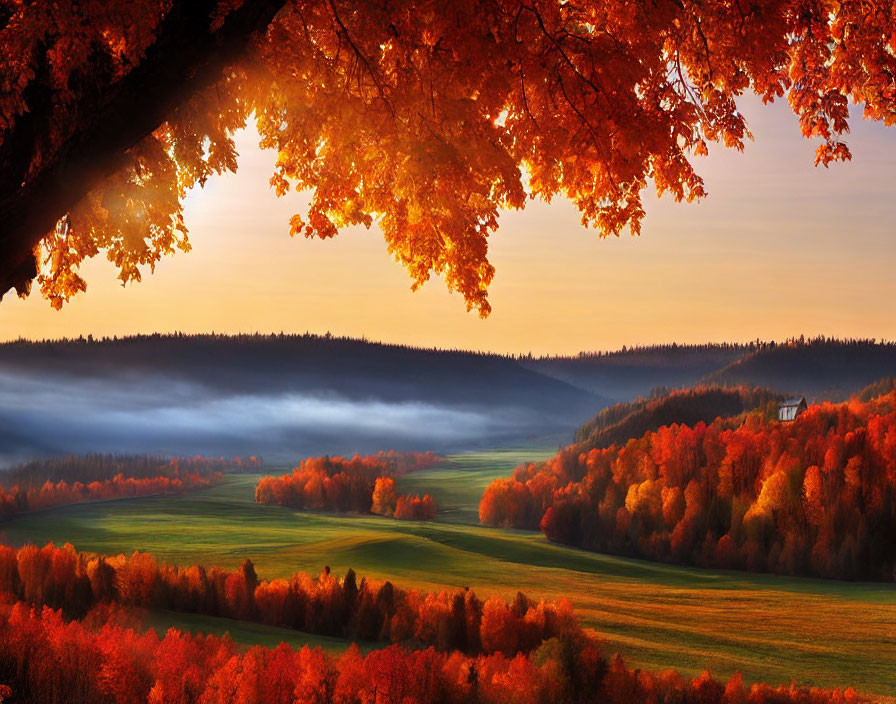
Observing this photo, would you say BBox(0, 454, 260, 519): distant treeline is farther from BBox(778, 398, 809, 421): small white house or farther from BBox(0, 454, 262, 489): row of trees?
BBox(778, 398, 809, 421): small white house

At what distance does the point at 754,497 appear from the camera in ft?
269

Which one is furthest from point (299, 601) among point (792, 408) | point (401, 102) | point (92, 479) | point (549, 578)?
point (792, 408)

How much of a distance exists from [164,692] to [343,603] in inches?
619

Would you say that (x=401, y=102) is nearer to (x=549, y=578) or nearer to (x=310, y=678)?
(x=310, y=678)

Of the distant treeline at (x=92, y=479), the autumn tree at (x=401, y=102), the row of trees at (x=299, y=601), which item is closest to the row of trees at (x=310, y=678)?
the row of trees at (x=299, y=601)

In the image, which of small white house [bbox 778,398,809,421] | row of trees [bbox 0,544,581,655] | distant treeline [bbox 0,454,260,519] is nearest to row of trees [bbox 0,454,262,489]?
distant treeline [bbox 0,454,260,519]

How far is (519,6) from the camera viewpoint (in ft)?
40.4

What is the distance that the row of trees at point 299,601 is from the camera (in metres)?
30.6

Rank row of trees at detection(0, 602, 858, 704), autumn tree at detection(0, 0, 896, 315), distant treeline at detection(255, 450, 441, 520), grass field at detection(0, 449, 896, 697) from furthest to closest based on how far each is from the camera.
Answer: distant treeline at detection(255, 450, 441, 520), grass field at detection(0, 449, 896, 697), row of trees at detection(0, 602, 858, 704), autumn tree at detection(0, 0, 896, 315)

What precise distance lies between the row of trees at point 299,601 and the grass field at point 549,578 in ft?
5.50

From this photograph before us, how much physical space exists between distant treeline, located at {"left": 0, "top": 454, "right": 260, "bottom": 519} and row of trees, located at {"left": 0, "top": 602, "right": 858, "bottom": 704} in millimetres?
54311

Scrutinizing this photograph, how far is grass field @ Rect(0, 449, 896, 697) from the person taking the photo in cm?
3356

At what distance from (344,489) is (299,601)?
6125 centimetres

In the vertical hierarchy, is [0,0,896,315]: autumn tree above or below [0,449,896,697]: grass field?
above
